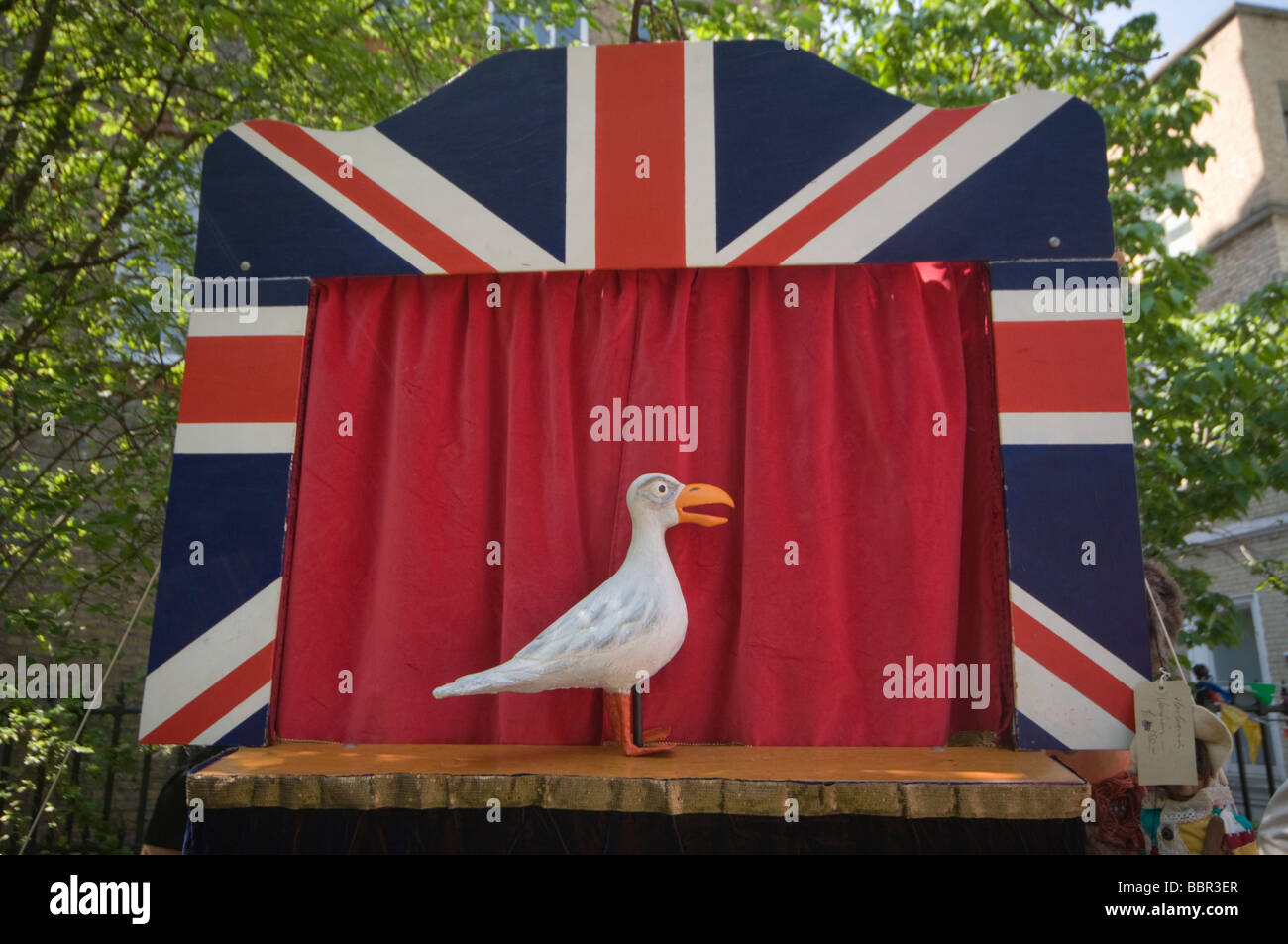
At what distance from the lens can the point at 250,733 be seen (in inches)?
103

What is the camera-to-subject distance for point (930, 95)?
568cm

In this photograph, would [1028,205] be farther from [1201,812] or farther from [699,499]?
[1201,812]

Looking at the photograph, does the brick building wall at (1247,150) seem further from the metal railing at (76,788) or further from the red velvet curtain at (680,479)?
the metal railing at (76,788)

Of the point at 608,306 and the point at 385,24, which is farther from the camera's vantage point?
the point at 385,24

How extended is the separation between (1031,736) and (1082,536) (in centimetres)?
61

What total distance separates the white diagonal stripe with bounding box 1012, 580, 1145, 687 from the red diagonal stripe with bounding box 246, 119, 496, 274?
1.99 m

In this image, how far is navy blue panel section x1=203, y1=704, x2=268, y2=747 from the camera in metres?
2.61

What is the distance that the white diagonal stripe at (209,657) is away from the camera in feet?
8.55

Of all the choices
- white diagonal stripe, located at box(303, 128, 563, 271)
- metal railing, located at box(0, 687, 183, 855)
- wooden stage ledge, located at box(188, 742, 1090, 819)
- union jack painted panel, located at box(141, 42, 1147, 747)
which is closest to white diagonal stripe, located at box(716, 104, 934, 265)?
union jack painted panel, located at box(141, 42, 1147, 747)
